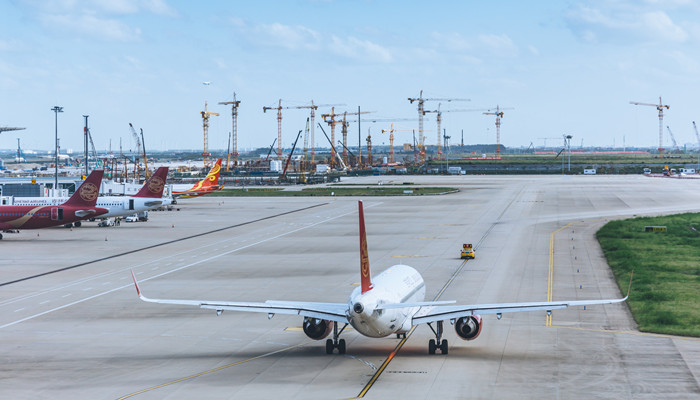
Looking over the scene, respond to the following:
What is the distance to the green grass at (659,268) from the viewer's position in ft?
149

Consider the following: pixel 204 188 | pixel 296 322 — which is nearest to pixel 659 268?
pixel 296 322

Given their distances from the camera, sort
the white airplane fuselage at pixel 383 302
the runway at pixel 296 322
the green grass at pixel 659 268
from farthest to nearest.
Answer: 1. the green grass at pixel 659 268
2. the white airplane fuselage at pixel 383 302
3. the runway at pixel 296 322

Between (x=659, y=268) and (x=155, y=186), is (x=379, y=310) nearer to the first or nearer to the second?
(x=659, y=268)

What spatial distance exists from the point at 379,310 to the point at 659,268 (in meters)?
37.9

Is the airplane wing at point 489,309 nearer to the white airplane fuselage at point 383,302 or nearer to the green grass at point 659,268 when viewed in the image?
the white airplane fuselage at point 383,302

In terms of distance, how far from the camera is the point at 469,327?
122ft

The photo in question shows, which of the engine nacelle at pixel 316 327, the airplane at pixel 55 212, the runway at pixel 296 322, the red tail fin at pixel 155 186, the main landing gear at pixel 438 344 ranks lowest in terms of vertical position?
the runway at pixel 296 322

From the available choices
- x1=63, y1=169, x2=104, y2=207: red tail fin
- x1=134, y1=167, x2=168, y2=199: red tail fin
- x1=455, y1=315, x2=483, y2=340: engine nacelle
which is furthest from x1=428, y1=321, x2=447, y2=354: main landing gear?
x1=134, y1=167, x2=168, y2=199: red tail fin

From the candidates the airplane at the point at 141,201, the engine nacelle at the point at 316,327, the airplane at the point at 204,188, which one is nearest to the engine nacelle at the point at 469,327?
the engine nacelle at the point at 316,327

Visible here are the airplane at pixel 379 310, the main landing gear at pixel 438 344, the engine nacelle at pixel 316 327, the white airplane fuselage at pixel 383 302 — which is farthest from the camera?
the main landing gear at pixel 438 344

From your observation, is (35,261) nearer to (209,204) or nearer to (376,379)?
(376,379)

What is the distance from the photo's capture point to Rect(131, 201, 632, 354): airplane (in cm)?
3438

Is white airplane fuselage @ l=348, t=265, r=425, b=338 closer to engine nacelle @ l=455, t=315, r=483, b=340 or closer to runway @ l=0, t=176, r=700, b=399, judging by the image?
runway @ l=0, t=176, r=700, b=399

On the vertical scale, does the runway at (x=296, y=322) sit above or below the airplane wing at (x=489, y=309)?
below
